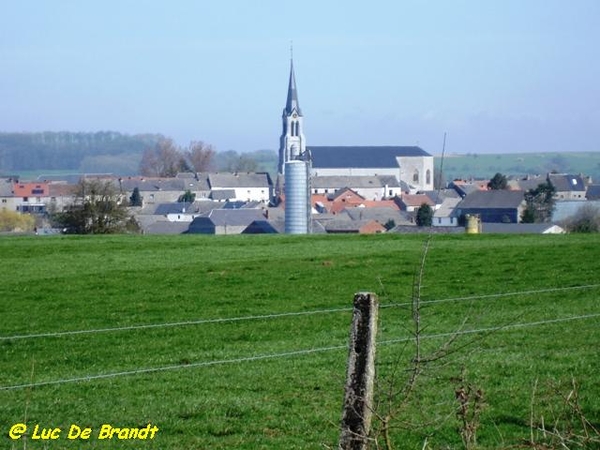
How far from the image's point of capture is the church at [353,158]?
556ft

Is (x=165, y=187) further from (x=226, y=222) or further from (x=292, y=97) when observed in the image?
(x=226, y=222)

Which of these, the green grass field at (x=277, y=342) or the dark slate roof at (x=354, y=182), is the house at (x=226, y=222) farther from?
the green grass field at (x=277, y=342)

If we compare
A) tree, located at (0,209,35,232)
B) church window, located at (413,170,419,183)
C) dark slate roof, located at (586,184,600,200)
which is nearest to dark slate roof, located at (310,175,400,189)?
church window, located at (413,170,419,183)

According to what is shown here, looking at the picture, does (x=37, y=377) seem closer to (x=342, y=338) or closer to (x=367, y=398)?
(x=342, y=338)

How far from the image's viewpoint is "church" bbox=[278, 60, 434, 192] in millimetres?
169375

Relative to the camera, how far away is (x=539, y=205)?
82938mm

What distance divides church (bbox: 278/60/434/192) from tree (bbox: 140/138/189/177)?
59.7ft

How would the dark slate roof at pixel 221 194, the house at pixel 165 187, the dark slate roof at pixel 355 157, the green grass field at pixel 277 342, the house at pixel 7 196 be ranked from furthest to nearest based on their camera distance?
the dark slate roof at pixel 355 157 → the dark slate roof at pixel 221 194 → the house at pixel 165 187 → the house at pixel 7 196 → the green grass field at pixel 277 342

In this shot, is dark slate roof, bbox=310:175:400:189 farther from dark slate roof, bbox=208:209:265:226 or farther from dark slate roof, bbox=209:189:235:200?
dark slate roof, bbox=208:209:265:226

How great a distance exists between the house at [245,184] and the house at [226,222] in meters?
62.4

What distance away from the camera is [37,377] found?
35.3 feet

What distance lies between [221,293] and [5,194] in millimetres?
134698

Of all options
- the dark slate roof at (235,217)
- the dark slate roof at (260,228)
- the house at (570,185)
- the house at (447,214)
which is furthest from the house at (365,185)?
the dark slate roof at (260,228)

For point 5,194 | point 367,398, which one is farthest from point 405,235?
point 5,194
